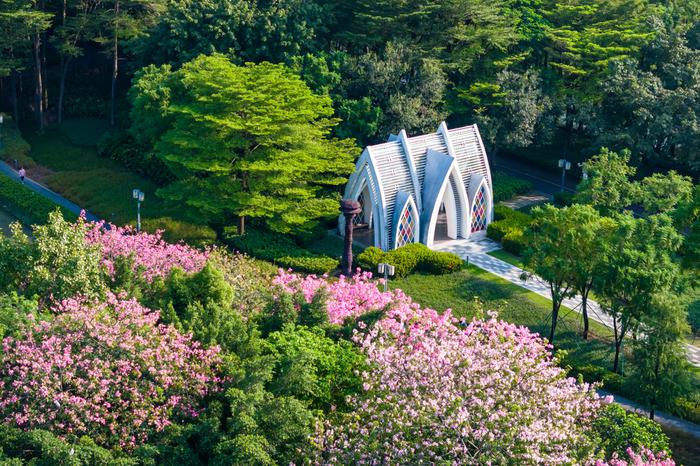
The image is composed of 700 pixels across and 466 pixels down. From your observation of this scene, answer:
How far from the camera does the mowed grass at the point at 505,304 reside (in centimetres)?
4281

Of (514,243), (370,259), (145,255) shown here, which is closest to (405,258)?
(370,259)

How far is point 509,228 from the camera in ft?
176

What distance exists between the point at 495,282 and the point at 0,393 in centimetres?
2745

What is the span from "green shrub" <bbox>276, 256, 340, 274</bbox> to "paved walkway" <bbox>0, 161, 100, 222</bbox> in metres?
13.8

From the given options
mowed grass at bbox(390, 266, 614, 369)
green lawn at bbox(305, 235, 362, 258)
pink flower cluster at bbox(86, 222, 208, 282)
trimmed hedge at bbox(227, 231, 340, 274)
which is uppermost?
pink flower cluster at bbox(86, 222, 208, 282)

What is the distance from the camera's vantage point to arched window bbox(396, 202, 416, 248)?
50312mm

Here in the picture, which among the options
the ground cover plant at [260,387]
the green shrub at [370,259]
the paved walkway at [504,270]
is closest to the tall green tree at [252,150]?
the green shrub at [370,259]

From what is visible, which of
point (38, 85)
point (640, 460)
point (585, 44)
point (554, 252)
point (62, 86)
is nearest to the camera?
point (640, 460)

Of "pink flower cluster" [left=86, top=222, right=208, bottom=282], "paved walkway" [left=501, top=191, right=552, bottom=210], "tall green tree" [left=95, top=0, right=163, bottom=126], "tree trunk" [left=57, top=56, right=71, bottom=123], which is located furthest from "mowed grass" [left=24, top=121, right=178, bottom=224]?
"paved walkway" [left=501, top=191, right=552, bottom=210]

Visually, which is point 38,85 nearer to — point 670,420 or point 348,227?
point 348,227

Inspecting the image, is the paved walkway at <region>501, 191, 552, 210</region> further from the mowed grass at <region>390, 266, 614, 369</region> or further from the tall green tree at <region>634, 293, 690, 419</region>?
the tall green tree at <region>634, 293, 690, 419</region>

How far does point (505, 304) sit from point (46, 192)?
3299 cm

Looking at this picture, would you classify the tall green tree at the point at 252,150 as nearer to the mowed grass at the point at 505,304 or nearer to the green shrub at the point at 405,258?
the green shrub at the point at 405,258

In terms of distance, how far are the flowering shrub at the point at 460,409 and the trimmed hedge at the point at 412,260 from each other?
17766 millimetres
